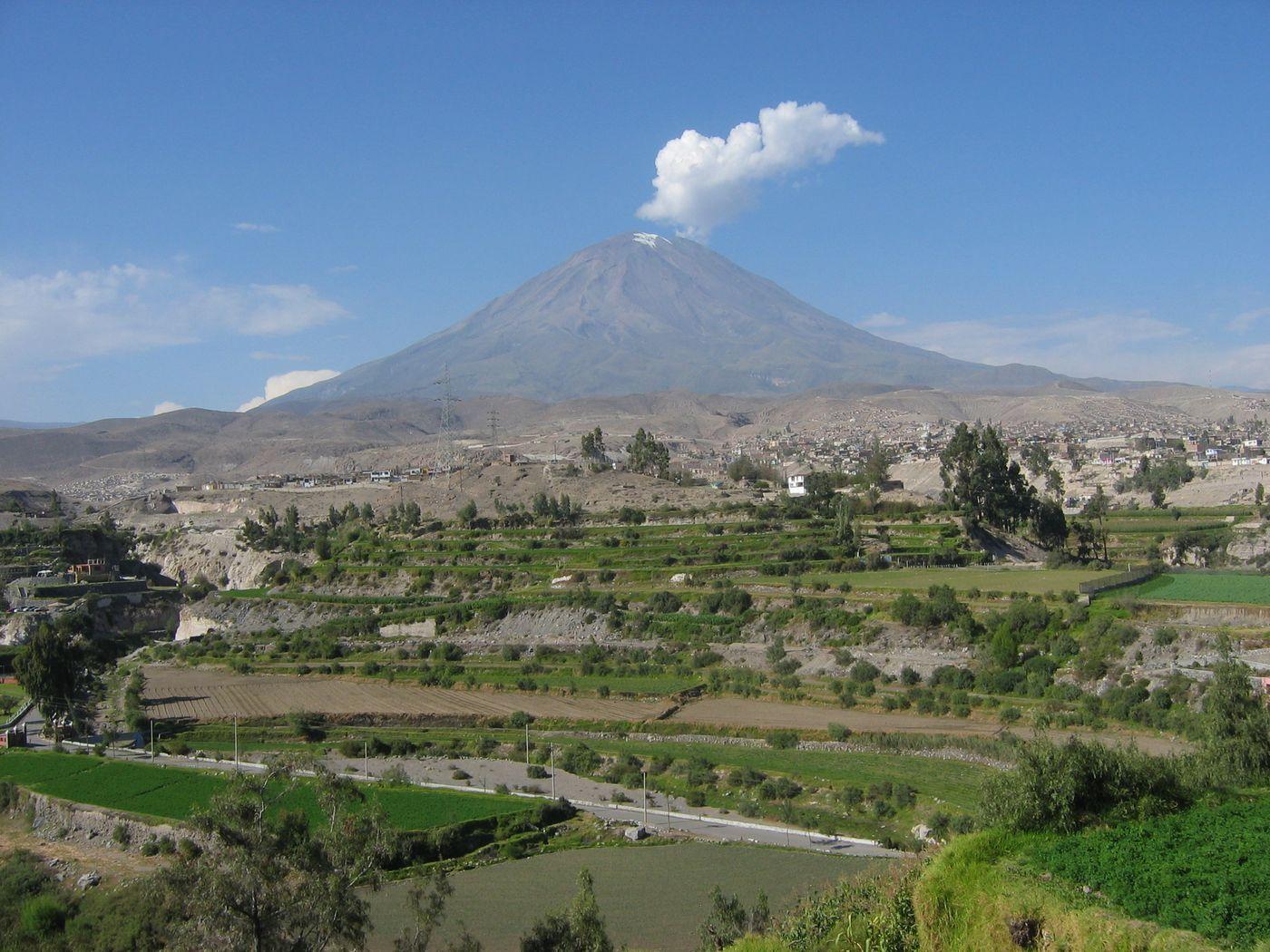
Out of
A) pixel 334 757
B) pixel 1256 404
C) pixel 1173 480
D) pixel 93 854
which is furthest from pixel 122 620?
pixel 1256 404

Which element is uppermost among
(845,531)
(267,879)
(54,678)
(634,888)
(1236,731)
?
(845,531)

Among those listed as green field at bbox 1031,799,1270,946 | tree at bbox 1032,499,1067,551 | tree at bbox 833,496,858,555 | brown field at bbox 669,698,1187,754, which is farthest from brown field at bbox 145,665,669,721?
tree at bbox 1032,499,1067,551

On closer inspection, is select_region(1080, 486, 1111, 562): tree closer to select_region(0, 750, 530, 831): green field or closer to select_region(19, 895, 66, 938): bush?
select_region(0, 750, 530, 831): green field

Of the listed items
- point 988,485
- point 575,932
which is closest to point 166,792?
point 575,932

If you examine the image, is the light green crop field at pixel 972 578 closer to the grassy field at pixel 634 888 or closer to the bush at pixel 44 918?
the grassy field at pixel 634 888

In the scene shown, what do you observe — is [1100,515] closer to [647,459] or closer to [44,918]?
[647,459]

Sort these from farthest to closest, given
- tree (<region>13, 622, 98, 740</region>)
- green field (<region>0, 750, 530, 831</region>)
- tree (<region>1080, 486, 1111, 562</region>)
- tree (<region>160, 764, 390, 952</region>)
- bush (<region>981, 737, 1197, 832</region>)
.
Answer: tree (<region>1080, 486, 1111, 562</region>), tree (<region>13, 622, 98, 740</region>), green field (<region>0, 750, 530, 831</region>), bush (<region>981, 737, 1197, 832</region>), tree (<region>160, 764, 390, 952</region>)
